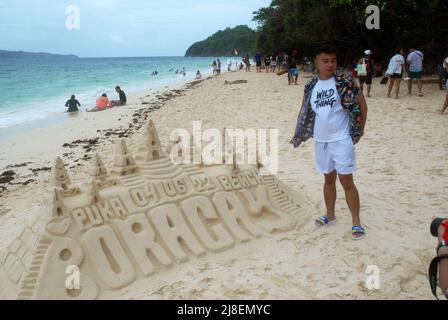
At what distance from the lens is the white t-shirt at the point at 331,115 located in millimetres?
3615

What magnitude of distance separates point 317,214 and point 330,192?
67 cm

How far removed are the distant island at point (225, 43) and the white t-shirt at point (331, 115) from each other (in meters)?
88.6

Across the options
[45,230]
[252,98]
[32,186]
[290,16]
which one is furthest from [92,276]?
[290,16]

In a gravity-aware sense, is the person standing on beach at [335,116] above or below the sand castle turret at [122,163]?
above

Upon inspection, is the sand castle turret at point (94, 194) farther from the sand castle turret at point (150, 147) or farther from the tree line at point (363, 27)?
the tree line at point (363, 27)

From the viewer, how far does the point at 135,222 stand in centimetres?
385

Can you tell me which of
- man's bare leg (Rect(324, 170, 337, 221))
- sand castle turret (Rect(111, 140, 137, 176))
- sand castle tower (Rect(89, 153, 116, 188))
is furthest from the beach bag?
sand castle tower (Rect(89, 153, 116, 188))

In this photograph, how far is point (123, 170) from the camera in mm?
4250

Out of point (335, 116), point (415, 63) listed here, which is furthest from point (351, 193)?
point (415, 63)

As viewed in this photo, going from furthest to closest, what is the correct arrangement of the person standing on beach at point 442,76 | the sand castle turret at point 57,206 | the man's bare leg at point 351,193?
the person standing on beach at point 442,76
the man's bare leg at point 351,193
the sand castle turret at point 57,206

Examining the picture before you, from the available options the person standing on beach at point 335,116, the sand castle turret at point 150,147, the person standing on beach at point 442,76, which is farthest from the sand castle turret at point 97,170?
the person standing on beach at point 442,76

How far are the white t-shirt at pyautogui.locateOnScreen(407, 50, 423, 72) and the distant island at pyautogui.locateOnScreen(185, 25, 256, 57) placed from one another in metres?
80.5

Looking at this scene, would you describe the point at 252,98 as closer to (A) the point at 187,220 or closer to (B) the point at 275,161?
(B) the point at 275,161

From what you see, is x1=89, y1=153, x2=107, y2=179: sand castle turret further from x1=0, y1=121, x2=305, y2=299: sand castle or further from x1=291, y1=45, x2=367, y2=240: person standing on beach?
x1=291, y1=45, x2=367, y2=240: person standing on beach
